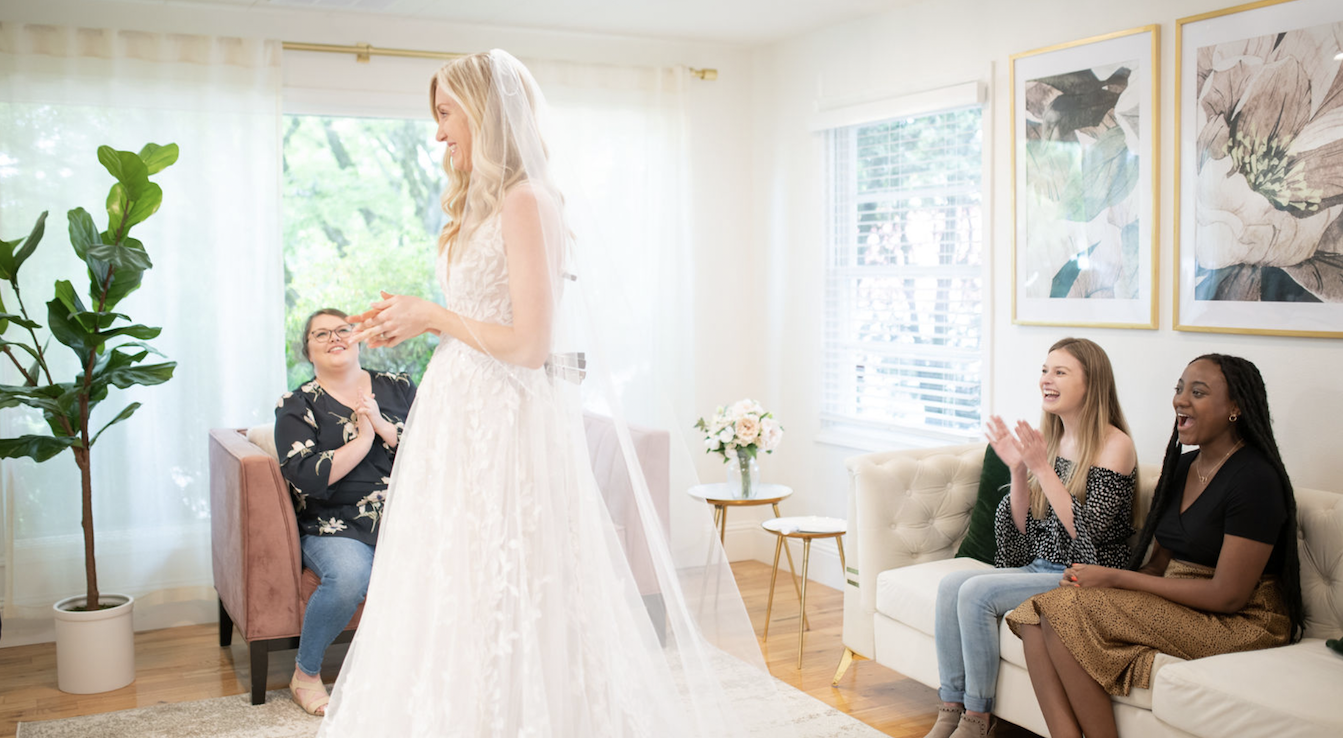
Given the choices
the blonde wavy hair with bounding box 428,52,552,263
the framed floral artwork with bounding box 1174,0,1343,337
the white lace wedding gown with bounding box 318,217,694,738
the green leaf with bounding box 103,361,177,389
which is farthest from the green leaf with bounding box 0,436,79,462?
the framed floral artwork with bounding box 1174,0,1343,337

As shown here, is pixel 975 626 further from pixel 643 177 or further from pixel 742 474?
pixel 643 177

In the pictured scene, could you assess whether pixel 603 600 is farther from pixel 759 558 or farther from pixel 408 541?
pixel 759 558

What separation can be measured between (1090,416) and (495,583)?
1.96 metres

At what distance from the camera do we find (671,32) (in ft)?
16.7

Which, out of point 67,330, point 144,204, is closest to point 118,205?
point 144,204

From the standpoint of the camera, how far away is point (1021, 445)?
121 inches

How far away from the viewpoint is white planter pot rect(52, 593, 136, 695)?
144 inches

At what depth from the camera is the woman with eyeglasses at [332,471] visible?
346 centimetres

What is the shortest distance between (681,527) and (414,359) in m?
5.63

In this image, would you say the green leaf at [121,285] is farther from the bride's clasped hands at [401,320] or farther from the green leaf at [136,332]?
the bride's clasped hands at [401,320]

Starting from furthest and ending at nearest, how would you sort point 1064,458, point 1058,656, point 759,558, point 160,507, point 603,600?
point 759,558
point 160,507
point 1064,458
point 1058,656
point 603,600

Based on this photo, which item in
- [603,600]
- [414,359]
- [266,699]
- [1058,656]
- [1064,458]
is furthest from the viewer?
[414,359]

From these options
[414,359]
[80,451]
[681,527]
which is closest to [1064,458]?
[681,527]

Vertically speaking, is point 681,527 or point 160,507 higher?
point 681,527
